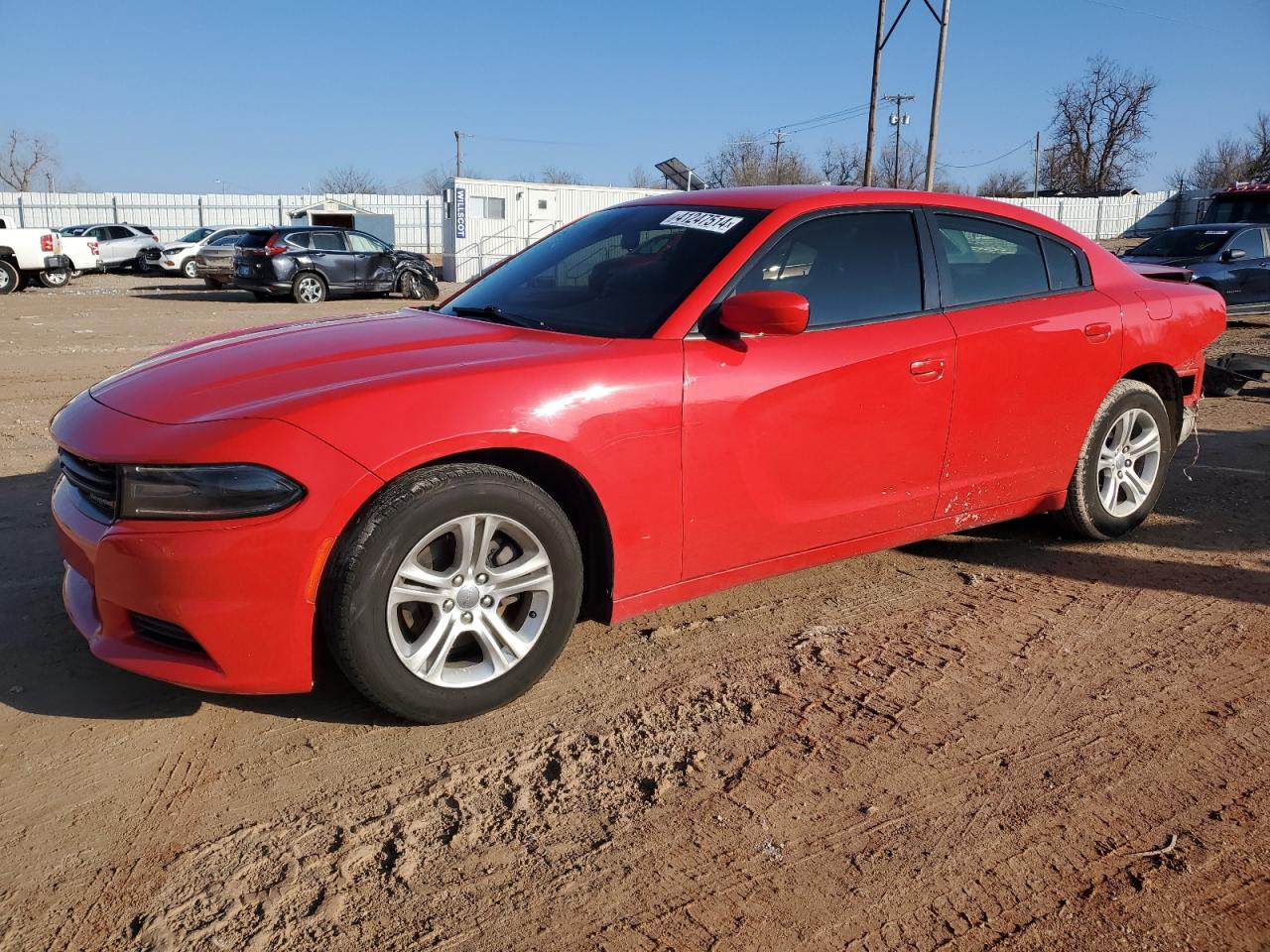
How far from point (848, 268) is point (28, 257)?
74.6 ft

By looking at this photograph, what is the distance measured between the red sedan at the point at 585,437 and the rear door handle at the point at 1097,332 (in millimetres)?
16

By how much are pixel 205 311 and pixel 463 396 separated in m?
16.2

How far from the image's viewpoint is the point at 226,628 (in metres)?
2.62

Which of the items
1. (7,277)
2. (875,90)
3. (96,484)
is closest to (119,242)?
(7,277)

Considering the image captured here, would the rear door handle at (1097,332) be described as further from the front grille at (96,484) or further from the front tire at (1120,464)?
the front grille at (96,484)

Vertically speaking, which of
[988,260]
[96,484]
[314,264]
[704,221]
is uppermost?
[704,221]

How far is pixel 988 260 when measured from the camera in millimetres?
4211

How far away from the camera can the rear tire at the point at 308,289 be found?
19094 mm

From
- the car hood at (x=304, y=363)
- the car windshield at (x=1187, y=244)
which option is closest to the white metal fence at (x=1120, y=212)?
the car windshield at (x=1187, y=244)

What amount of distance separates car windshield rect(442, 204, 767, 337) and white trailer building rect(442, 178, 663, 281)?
77.4ft

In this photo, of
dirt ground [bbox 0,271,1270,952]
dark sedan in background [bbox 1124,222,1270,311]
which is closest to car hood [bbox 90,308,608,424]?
dirt ground [bbox 0,271,1270,952]

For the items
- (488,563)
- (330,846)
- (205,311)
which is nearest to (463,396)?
(488,563)

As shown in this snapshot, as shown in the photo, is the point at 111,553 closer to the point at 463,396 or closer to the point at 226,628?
the point at 226,628

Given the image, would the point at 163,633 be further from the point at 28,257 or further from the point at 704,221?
the point at 28,257
